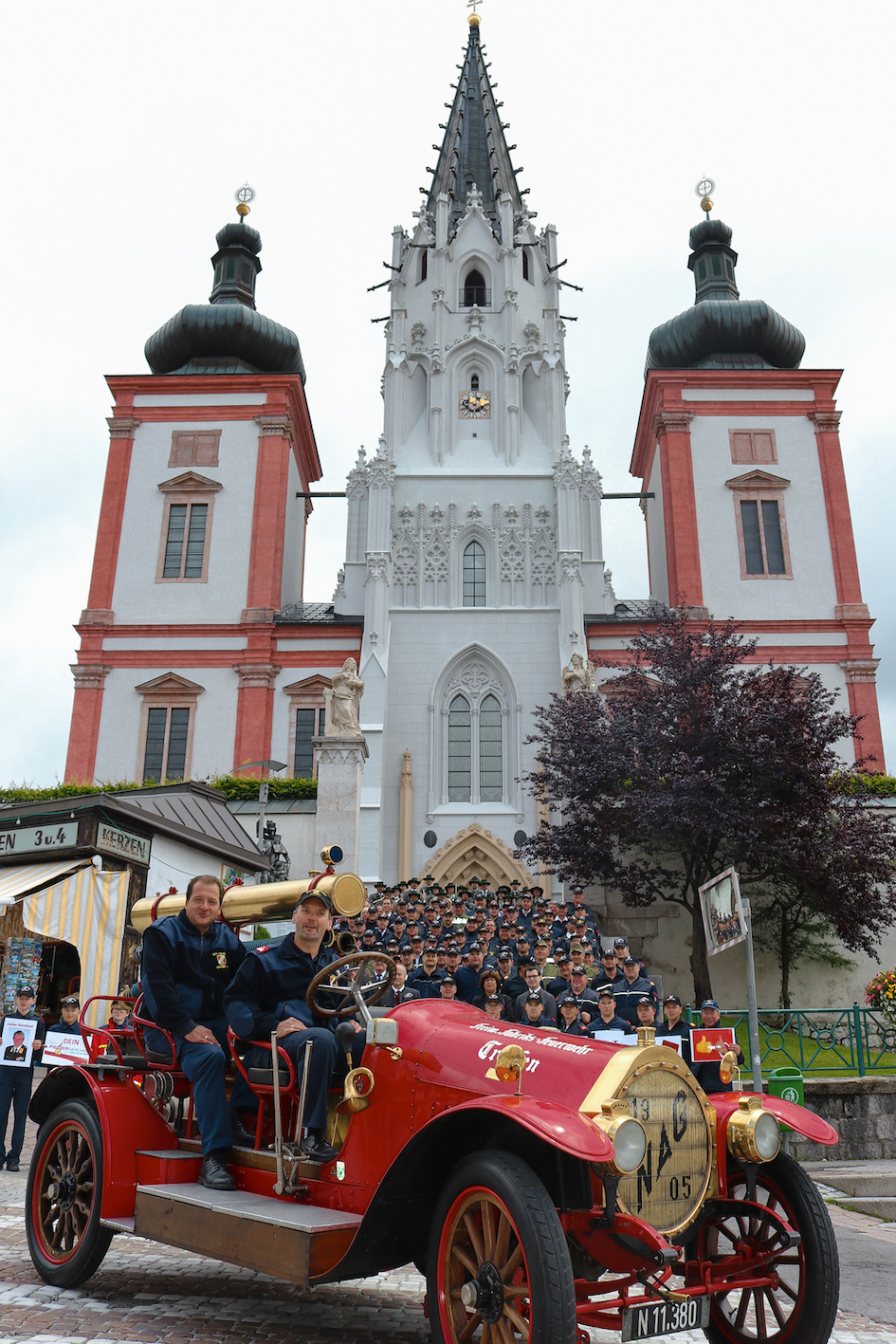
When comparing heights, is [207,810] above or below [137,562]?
below

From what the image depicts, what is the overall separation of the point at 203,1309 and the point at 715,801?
46.1 feet

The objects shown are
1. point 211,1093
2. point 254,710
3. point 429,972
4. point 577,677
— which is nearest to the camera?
point 211,1093

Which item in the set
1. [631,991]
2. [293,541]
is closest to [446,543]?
[293,541]

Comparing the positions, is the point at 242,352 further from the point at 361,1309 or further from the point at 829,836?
the point at 361,1309

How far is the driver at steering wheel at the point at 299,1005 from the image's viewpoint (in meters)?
4.30

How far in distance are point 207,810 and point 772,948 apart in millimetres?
11033

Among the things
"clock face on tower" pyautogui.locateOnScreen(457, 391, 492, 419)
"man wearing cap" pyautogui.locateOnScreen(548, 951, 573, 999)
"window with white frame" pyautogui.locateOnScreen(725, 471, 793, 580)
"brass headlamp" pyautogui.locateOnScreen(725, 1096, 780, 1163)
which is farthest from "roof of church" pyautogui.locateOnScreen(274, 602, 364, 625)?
"brass headlamp" pyautogui.locateOnScreen(725, 1096, 780, 1163)

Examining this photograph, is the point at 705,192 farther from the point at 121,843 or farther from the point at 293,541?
the point at 121,843

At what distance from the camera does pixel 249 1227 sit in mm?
4059

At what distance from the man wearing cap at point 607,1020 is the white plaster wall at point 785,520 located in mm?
25520

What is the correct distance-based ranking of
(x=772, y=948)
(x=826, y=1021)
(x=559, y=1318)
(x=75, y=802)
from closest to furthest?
(x=559, y=1318), (x=826, y=1021), (x=75, y=802), (x=772, y=948)

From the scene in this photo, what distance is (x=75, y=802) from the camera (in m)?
13.7

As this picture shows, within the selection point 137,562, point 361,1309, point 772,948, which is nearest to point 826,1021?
point 772,948

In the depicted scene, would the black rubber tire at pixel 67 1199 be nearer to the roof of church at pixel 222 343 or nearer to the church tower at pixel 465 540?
the church tower at pixel 465 540
